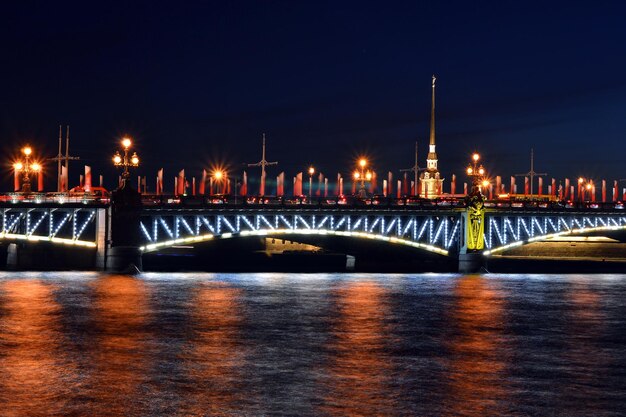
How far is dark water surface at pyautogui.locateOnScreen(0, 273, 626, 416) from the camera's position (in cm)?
2928

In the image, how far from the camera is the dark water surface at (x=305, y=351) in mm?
29281

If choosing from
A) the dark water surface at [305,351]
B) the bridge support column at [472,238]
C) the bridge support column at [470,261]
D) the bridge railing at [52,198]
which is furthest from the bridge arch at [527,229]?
the bridge railing at [52,198]

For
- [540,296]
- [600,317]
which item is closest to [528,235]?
[540,296]

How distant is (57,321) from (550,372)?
913 inches

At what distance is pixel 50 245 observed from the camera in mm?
98938

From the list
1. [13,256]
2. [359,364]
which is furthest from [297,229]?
[359,364]

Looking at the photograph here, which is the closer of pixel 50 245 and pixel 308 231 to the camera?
pixel 308 231

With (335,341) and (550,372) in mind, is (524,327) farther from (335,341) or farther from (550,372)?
(550,372)

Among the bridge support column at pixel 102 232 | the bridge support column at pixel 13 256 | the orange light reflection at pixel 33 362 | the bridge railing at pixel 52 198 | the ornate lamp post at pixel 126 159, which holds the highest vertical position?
the ornate lamp post at pixel 126 159

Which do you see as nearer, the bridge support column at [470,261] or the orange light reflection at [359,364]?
the orange light reflection at [359,364]

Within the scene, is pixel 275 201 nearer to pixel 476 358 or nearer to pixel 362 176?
pixel 362 176

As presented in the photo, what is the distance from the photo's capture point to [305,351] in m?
39.7

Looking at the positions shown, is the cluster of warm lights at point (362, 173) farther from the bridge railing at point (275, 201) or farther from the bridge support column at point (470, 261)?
the bridge support column at point (470, 261)

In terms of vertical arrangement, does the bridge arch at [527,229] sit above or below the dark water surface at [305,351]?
above
